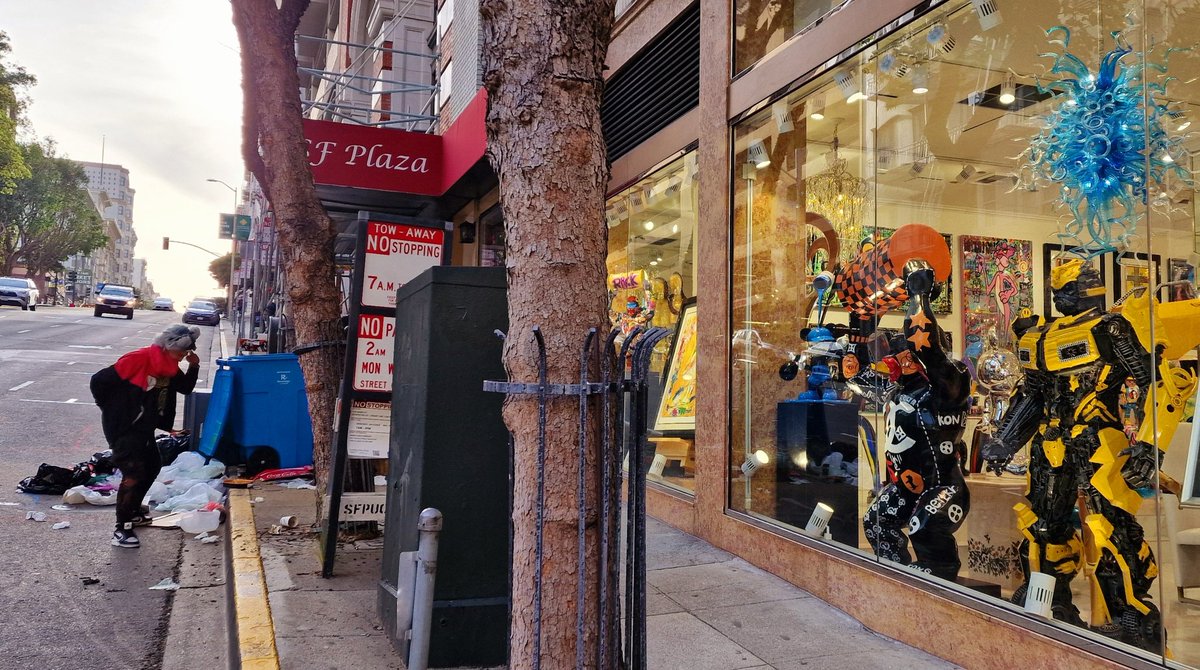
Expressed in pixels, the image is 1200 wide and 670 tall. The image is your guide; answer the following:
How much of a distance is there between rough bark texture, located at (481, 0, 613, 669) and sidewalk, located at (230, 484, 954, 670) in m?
1.84

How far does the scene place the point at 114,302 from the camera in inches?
1807

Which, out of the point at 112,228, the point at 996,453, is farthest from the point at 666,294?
the point at 112,228

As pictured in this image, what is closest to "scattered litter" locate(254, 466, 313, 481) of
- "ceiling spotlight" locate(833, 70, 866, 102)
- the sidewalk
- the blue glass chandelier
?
the sidewalk

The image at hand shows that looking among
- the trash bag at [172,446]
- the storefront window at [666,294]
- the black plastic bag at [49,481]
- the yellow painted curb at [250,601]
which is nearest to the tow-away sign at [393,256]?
the yellow painted curb at [250,601]

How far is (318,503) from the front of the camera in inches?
272

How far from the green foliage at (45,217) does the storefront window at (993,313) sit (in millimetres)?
63115

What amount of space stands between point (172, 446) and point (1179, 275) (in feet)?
31.9

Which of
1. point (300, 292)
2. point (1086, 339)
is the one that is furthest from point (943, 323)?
point (300, 292)

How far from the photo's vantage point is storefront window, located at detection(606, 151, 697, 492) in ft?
24.3

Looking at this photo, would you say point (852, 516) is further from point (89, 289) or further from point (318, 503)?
point (89, 289)

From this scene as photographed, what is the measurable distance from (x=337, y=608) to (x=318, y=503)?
196cm

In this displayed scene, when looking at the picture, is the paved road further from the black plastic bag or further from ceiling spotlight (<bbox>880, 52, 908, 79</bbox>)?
ceiling spotlight (<bbox>880, 52, 908, 79</bbox>)

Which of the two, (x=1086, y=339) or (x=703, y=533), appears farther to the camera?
(x=703, y=533)

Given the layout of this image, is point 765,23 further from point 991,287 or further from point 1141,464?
point 1141,464
